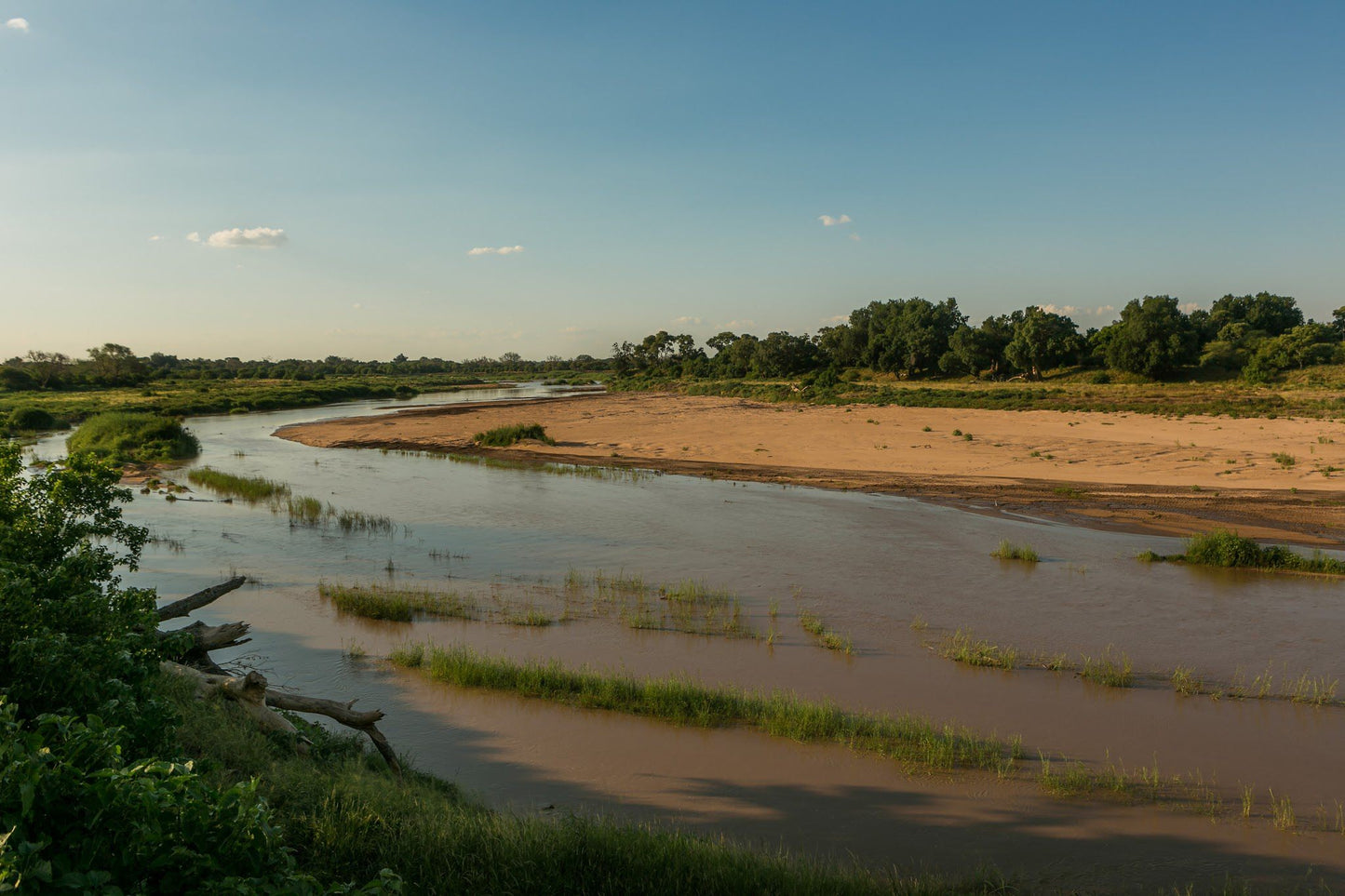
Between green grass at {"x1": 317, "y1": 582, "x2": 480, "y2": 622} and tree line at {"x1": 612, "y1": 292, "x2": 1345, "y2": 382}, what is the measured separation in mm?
67035

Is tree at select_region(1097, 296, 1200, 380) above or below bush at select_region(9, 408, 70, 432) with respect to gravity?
above

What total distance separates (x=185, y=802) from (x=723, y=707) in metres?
7.93

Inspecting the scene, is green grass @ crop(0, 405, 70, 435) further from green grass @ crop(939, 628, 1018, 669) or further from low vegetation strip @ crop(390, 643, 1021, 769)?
green grass @ crop(939, 628, 1018, 669)

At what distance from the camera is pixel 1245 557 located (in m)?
17.9

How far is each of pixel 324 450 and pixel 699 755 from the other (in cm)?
4109

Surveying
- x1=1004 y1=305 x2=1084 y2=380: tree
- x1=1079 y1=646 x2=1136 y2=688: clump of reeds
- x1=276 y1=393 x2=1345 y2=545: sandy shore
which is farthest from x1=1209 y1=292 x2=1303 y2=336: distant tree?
x1=1079 y1=646 x2=1136 y2=688: clump of reeds

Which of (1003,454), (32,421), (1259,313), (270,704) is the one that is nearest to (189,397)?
(32,421)

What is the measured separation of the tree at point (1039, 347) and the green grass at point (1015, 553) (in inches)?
2537

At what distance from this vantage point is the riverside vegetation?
124 inches

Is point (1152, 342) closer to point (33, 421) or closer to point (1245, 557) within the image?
point (1245, 557)

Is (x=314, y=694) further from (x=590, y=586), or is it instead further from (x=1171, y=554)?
(x=1171, y=554)

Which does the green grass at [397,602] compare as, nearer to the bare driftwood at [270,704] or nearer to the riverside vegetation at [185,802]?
the bare driftwood at [270,704]

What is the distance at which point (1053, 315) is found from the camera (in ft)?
284

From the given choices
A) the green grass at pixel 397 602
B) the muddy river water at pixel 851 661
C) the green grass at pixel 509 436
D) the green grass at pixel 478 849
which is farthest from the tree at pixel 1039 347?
the green grass at pixel 478 849
